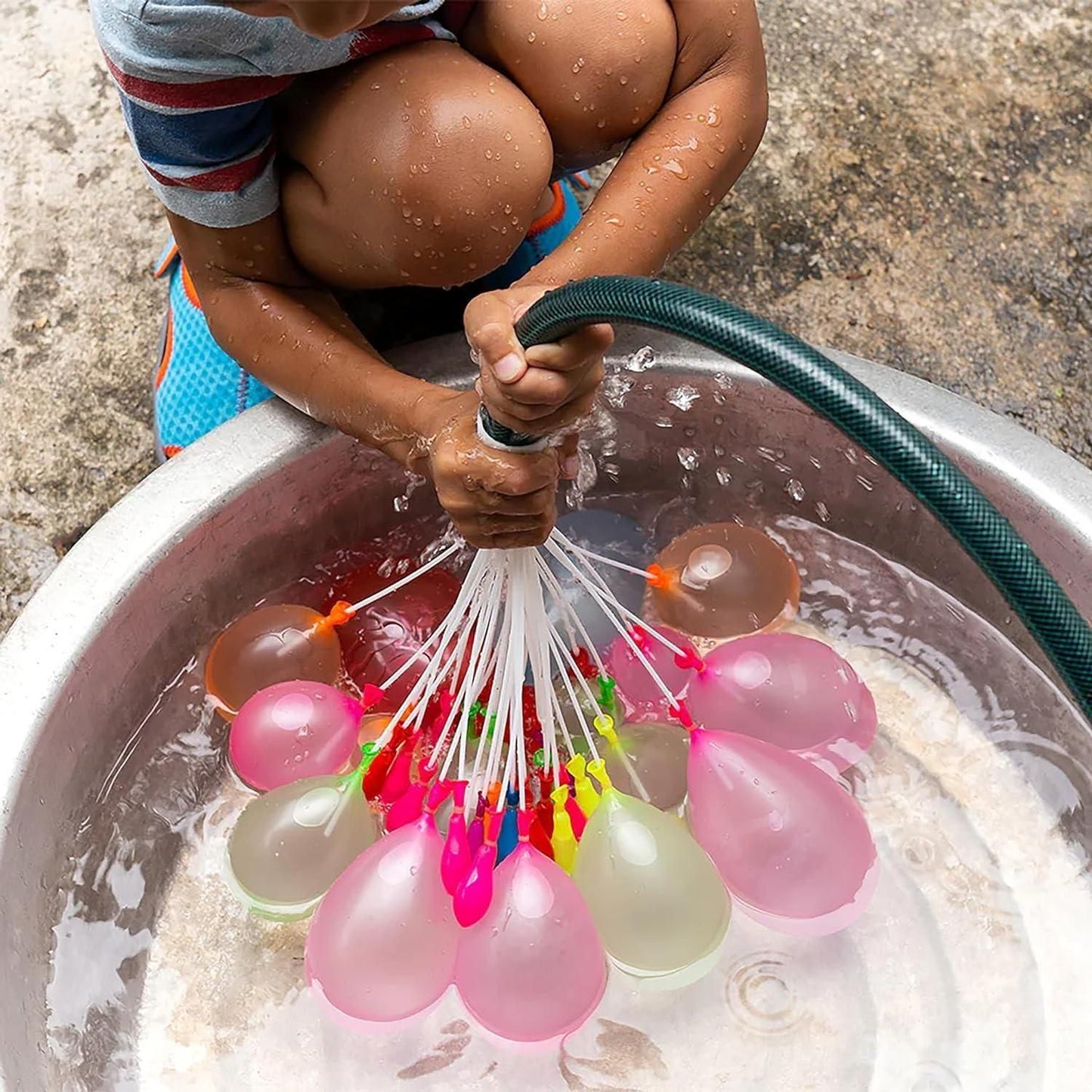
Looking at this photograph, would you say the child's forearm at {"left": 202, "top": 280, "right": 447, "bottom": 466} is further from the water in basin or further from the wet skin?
the water in basin

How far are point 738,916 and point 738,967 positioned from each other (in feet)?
0.14

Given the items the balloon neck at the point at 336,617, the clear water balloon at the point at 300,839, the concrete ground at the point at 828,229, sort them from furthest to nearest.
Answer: the concrete ground at the point at 828,229 < the balloon neck at the point at 336,617 < the clear water balloon at the point at 300,839

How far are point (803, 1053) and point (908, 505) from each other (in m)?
0.53

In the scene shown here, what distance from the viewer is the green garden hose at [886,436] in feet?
2.24

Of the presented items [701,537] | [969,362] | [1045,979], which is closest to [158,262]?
[701,537]

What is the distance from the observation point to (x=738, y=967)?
1.14 metres

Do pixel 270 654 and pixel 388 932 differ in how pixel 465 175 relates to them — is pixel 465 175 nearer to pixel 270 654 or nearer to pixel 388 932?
pixel 270 654

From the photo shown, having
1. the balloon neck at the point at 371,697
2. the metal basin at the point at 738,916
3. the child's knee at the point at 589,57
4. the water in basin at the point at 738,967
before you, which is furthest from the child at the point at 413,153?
the water in basin at the point at 738,967

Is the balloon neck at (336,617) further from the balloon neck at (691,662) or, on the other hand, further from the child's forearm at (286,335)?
the balloon neck at (691,662)

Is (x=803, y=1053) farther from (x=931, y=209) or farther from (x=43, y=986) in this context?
(x=931, y=209)

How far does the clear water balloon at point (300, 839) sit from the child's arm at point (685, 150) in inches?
19.4

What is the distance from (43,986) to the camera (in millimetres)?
1046

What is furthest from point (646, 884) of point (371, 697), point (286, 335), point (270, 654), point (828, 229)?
point (828, 229)

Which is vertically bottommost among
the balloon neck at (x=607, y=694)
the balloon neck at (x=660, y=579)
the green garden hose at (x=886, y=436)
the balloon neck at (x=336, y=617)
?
the balloon neck at (x=336, y=617)
